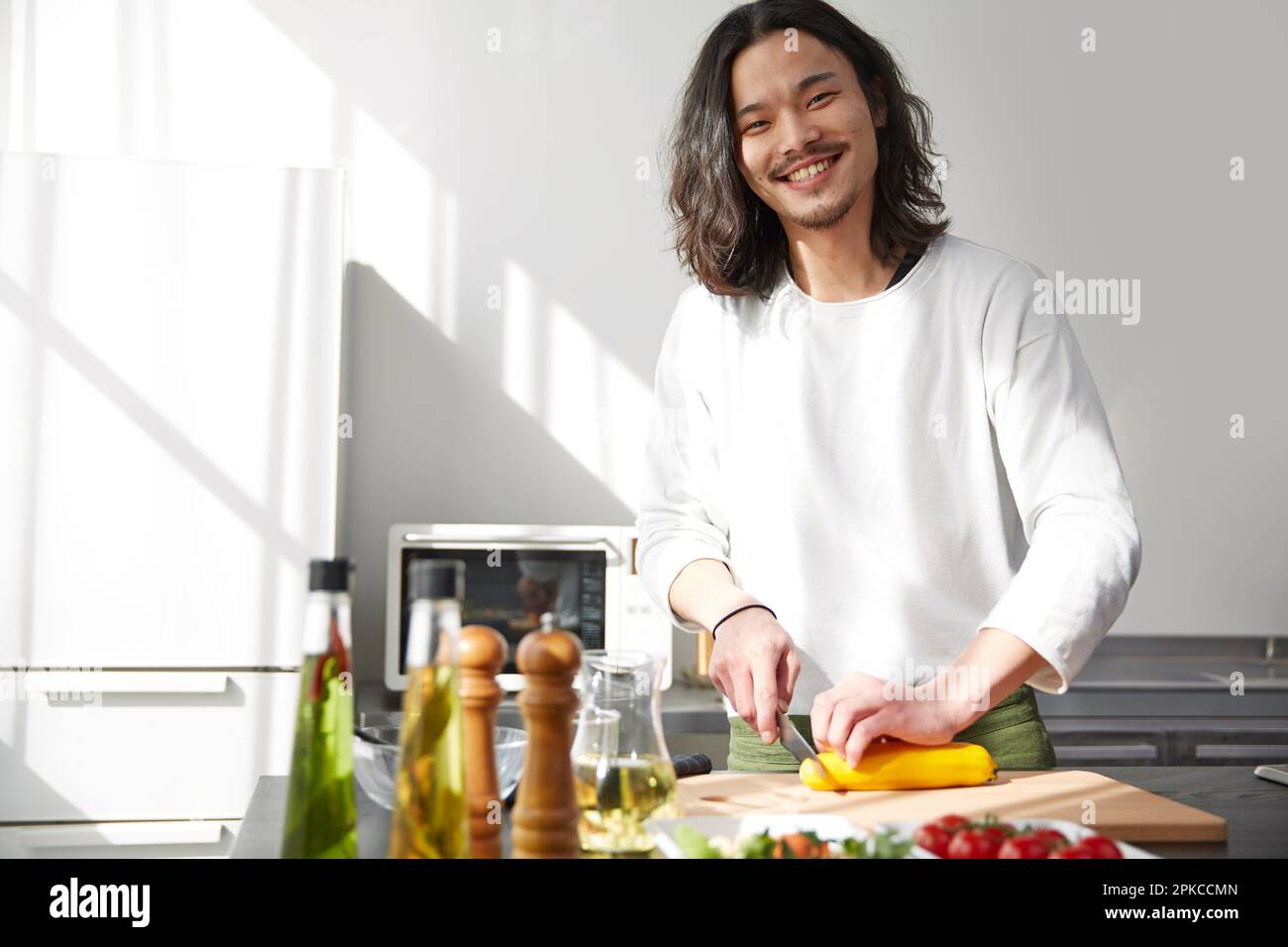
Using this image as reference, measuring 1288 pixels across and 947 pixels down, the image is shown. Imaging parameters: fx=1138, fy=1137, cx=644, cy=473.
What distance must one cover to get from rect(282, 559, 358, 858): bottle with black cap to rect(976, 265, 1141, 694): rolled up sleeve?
1.96ft

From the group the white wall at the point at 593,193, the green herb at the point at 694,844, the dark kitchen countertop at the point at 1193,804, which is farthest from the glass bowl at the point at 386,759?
the white wall at the point at 593,193

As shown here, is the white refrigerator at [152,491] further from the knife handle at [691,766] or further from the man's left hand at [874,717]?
the man's left hand at [874,717]

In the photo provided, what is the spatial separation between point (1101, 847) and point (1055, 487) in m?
0.53

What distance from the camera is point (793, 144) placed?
1192 millimetres

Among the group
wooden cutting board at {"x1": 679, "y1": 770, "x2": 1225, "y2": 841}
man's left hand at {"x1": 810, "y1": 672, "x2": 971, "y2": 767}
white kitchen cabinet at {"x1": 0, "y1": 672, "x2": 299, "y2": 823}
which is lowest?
white kitchen cabinet at {"x1": 0, "y1": 672, "x2": 299, "y2": 823}

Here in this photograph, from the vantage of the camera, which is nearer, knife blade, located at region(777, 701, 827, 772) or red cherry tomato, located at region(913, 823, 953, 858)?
red cherry tomato, located at region(913, 823, 953, 858)

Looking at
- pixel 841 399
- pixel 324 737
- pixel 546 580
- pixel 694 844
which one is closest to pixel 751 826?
pixel 694 844

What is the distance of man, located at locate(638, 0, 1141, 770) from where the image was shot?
112 cm

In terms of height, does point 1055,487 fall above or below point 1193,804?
above

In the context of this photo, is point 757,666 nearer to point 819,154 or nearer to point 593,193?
point 819,154

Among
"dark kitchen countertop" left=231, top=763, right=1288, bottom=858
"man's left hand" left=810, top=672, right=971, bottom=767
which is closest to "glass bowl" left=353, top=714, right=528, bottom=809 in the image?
"dark kitchen countertop" left=231, top=763, right=1288, bottom=858

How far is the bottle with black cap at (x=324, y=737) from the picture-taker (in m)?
0.50

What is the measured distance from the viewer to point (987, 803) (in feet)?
2.70

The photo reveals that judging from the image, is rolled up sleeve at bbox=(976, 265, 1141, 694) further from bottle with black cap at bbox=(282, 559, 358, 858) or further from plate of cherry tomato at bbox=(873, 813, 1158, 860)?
bottle with black cap at bbox=(282, 559, 358, 858)
